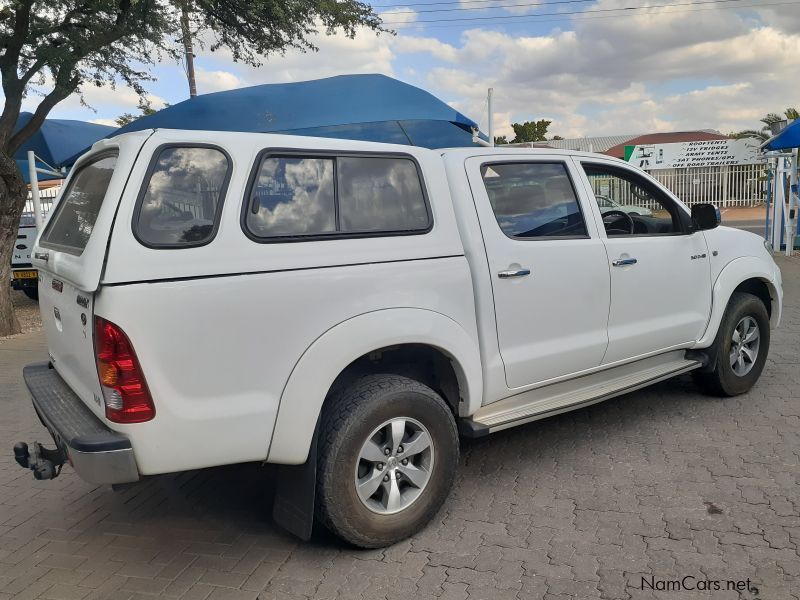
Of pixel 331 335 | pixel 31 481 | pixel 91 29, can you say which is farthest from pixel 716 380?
pixel 91 29

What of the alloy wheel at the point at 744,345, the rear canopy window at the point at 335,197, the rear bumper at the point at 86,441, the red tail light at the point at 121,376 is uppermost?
the rear canopy window at the point at 335,197

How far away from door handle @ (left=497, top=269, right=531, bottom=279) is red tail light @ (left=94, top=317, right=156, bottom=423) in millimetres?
1840

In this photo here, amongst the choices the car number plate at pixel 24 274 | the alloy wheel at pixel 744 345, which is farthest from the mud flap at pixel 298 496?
the car number plate at pixel 24 274

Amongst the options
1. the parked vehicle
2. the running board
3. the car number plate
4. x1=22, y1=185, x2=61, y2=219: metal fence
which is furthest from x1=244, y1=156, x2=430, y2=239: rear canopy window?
x1=22, y1=185, x2=61, y2=219: metal fence

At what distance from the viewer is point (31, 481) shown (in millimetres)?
4293

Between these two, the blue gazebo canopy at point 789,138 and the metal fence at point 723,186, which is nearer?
the blue gazebo canopy at point 789,138

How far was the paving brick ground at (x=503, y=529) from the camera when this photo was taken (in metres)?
2.96

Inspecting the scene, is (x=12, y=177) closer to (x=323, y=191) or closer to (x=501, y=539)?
(x=323, y=191)

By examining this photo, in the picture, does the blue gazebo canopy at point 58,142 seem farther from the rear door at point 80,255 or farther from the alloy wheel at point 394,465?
the alloy wheel at point 394,465

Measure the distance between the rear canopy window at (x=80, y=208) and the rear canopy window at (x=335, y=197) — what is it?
0.69 metres

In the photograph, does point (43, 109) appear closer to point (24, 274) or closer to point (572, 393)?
point (24, 274)

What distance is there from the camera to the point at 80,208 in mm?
3336

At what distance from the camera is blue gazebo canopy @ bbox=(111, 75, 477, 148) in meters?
8.62

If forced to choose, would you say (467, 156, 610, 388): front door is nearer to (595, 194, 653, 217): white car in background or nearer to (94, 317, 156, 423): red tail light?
(595, 194, 653, 217): white car in background
